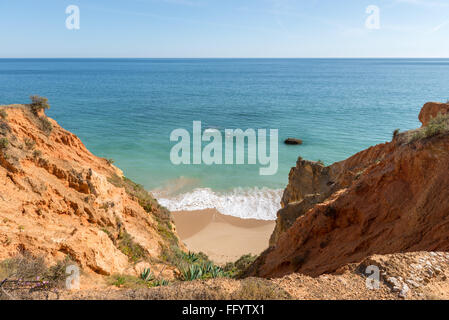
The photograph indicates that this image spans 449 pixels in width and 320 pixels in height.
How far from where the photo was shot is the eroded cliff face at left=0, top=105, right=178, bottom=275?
7588mm

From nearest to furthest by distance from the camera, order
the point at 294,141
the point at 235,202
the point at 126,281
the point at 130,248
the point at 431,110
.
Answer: the point at 126,281 < the point at 130,248 < the point at 431,110 < the point at 235,202 < the point at 294,141

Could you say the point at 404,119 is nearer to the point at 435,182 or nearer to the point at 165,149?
the point at 165,149

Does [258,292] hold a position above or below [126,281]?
above

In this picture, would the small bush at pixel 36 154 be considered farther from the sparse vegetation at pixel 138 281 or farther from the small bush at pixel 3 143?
the sparse vegetation at pixel 138 281

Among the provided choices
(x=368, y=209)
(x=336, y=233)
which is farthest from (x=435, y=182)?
(x=336, y=233)

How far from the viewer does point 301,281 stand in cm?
557

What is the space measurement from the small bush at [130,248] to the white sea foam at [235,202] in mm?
12711

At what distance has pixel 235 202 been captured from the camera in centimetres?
2497

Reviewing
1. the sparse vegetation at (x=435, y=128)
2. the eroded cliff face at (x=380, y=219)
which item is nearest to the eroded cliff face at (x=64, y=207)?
the eroded cliff face at (x=380, y=219)

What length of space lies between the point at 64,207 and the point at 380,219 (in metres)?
9.99

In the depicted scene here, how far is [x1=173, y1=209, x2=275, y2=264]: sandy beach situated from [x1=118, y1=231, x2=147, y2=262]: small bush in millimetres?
7502

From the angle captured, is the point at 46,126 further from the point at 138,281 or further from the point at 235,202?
the point at 235,202

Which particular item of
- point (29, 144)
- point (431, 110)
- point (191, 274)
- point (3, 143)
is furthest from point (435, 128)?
point (29, 144)

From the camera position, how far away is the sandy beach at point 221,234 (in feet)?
59.9
